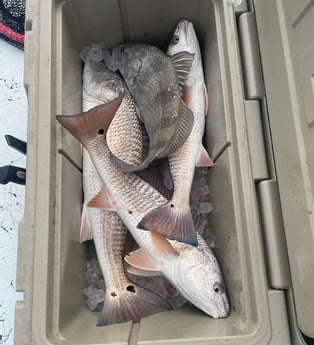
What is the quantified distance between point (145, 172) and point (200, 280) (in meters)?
0.26

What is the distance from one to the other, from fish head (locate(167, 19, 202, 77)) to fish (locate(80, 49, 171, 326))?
0.17 metres

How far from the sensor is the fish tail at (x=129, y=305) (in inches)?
33.8

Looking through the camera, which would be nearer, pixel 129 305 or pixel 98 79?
pixel 129 305

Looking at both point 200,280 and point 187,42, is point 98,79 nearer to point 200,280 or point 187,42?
point 187,42

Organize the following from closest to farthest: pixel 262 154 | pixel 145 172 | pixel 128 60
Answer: pixel 262 154 < pixel 145 172 < pixel 128 60

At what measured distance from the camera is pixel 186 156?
0.99m

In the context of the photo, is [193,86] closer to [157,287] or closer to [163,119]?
[163,119]

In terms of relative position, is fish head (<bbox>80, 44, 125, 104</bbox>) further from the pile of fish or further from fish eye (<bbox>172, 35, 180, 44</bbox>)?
fish eye (<bbox>172, 35, 180, 44</bbox>)

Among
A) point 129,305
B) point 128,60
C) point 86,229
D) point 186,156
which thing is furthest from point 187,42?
point 129,305

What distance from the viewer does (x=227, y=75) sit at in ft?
3.11

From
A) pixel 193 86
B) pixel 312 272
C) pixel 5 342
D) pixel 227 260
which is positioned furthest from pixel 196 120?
pixel 5 342

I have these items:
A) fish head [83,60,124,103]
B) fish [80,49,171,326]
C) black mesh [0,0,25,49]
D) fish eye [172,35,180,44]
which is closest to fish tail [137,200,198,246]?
fish [80,49,171,326]

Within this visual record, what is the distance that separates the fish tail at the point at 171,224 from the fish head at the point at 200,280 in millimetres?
62

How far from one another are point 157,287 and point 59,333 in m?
0.25
